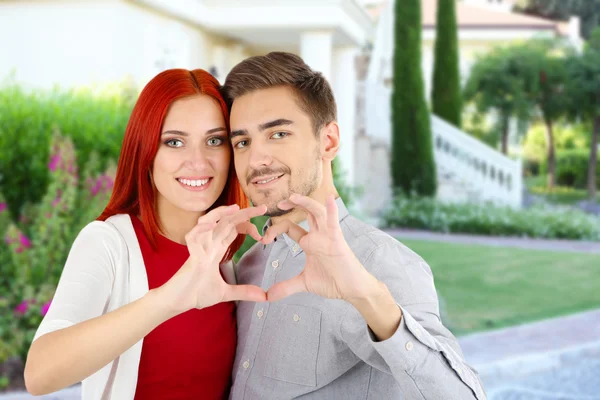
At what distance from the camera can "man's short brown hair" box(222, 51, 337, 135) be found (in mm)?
1824

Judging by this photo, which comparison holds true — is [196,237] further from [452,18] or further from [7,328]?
[452,18]

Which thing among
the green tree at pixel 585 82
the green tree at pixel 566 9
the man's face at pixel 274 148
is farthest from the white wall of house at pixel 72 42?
the green tree at pixel 566 9

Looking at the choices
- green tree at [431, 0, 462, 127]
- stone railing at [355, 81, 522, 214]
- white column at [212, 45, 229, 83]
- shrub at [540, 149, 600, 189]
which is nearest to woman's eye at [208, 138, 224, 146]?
white column at [212, 45, 229, 83]

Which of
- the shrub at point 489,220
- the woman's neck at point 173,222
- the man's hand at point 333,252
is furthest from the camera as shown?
the shrub at point 489,220

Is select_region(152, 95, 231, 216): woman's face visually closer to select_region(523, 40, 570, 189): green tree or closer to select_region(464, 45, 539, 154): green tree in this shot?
select_region(464, 45, 539, 154): green tree

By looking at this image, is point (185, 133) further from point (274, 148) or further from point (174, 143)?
point (274, 148)

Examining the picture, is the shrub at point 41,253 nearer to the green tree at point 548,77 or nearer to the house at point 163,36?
the house at point 163,36

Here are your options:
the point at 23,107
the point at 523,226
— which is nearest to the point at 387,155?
the point at 523,226

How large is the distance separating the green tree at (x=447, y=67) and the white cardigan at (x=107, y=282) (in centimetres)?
1513

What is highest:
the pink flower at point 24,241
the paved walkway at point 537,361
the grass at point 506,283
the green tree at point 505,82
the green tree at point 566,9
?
the green tree at point 566,9

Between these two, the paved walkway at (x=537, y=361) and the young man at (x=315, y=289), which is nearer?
the young man at (x=315, y=289)

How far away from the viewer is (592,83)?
17.2 metres

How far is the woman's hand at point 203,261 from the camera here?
4.47 feet

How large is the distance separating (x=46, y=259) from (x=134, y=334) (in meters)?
3.05
